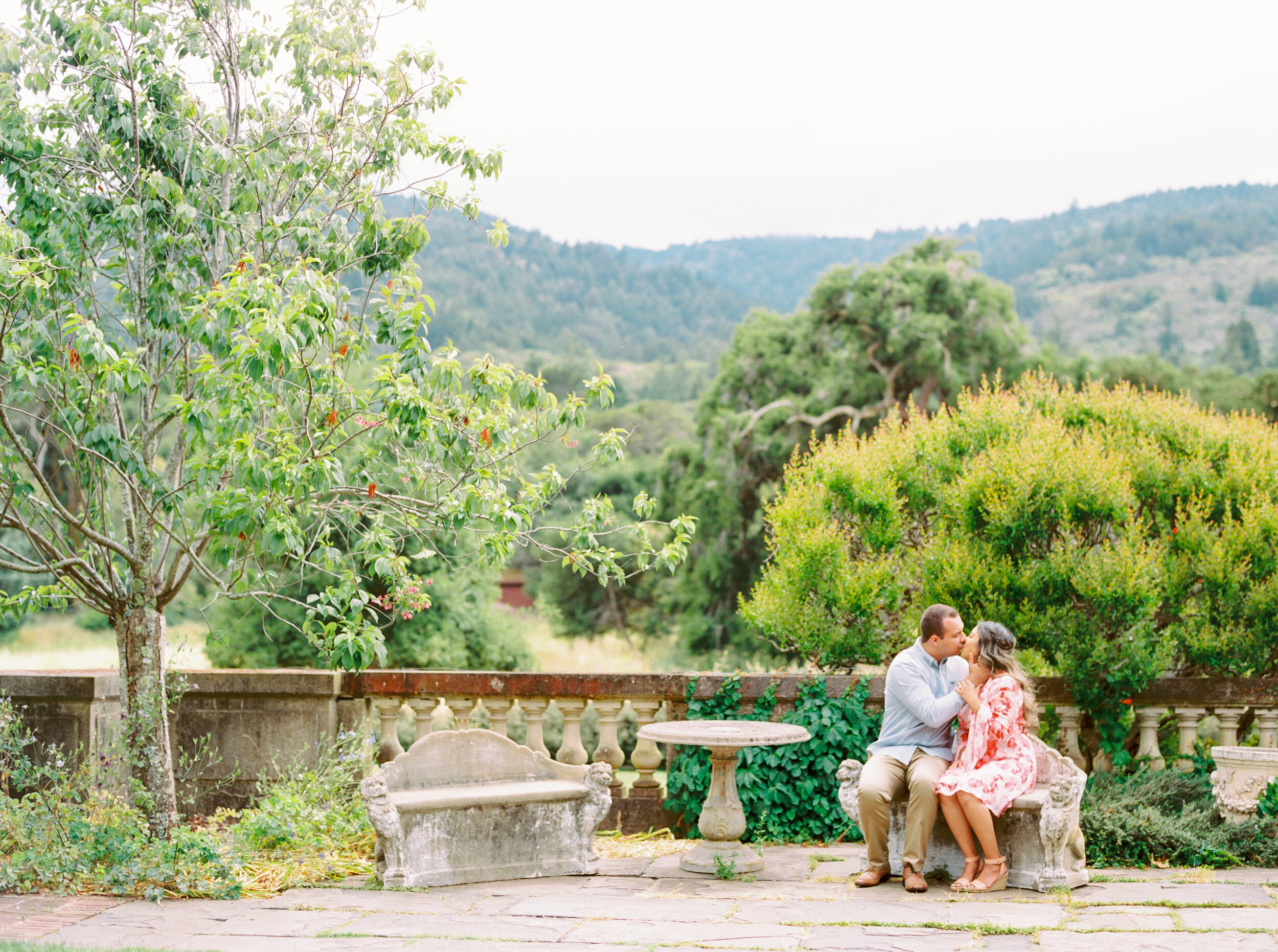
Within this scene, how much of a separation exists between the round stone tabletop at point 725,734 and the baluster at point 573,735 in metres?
0.78

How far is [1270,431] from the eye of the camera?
9133 mm

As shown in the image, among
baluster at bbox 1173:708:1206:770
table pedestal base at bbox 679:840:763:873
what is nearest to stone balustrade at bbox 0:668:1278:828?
baluster at bbox 1173:708:1206:770

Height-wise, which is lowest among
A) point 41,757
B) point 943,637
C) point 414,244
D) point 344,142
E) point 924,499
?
point 41,757

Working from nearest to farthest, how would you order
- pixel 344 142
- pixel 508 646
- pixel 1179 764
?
pixel 344 142 < pixel 1179 764 < pixel 508 646

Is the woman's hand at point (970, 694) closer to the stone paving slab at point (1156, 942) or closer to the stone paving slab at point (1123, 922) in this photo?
the stone paving slab at point (1123, 922)

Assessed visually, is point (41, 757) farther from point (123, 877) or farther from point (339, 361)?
point (339, 361)

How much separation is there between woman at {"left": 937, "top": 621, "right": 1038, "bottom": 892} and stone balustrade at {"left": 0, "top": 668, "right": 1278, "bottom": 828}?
5.08 ft

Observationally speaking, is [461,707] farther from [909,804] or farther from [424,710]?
[909,804]

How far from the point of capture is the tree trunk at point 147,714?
6.30 m

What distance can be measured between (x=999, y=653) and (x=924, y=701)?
48cm

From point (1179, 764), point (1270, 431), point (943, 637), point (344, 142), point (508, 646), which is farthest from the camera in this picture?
point (508, 646)

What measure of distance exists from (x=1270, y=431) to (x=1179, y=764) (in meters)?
3.31

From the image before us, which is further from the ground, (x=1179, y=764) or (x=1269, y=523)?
(x=1269, y=523)

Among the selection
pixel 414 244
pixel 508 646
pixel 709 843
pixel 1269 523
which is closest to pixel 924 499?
pixel 1269 523
